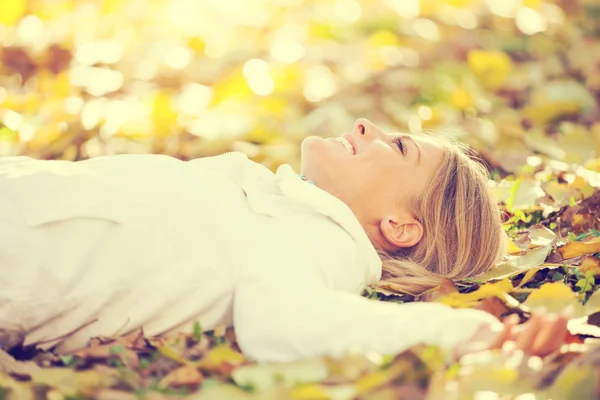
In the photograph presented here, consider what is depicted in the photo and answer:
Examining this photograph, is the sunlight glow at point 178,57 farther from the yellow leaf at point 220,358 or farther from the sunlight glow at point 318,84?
the yellow leaf at point 220,358

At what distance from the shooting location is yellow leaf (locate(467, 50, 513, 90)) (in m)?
4.73

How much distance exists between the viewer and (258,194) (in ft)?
6.57

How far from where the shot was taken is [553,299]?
74.9 inches

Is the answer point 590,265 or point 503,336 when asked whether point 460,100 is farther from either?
point 503,336

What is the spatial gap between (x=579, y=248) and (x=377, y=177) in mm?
537

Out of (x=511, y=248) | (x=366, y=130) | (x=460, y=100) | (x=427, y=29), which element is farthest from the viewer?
(x=427, y=29)

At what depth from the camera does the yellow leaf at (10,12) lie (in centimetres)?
478

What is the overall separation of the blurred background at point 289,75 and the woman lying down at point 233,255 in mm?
1347

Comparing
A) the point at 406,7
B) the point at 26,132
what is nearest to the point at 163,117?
the point at 26,132

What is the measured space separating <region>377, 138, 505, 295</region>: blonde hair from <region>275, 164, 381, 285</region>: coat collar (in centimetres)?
18

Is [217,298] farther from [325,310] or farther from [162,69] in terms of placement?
[162,69]

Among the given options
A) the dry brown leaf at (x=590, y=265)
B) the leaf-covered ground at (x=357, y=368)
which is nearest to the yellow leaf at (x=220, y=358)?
the leaf-covered ground at (x=357, y=368)

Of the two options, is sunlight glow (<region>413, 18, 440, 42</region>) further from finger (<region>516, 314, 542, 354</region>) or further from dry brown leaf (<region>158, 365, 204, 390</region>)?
dry brown leaf (<region>158, 365, 204, 390</region>)

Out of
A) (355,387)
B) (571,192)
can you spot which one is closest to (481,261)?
(571,192)
